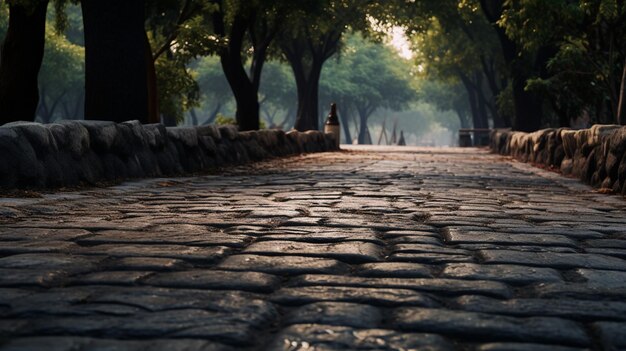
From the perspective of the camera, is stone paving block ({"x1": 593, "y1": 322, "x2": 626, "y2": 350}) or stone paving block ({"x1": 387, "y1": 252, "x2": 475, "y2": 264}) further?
stone paving block ({"x1": 387, "y1": 252, "x2": 475, "y2": 264})

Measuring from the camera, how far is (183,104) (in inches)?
1071

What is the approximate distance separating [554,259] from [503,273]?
541 mm

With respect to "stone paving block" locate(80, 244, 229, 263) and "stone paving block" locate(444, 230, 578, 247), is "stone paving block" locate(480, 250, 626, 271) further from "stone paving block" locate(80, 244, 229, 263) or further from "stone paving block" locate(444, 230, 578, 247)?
"stone paving block" locate(80, 244, 229, 263)

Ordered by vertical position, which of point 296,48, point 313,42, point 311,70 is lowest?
point 311,70

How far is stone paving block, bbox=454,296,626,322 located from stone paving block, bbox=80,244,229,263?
4.55ft

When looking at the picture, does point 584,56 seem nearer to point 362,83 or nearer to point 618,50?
point 618,50

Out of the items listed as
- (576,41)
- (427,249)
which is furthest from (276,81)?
(427,249)

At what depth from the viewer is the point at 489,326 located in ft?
9.39

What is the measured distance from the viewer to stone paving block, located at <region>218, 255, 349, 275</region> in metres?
3.82

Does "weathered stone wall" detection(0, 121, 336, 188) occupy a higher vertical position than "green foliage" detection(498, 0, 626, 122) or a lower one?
lower

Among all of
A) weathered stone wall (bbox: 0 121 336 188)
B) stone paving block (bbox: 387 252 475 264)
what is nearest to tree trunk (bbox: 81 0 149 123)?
weathered stone wall (bbox: 0 121 336 188)

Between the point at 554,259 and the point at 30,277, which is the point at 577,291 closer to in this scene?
the point at 554,259

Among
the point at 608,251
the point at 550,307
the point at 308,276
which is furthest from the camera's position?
the point at 608,251

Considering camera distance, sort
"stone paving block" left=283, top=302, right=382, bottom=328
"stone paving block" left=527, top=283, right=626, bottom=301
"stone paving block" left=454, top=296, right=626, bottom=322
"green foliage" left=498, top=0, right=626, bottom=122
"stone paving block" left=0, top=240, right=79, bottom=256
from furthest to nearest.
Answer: "green foliage" left=498, top=0, right=626, bottom=122
"stone paving block" left=0, top=240, right=79, bottom=256
"stone paving block" left=527, top=283, right=626, bottom=301
"stone paving block" left=454, top=296, right=626, bottom=322
"stone paving block" left=283, top=302, right=382, bottom=328
